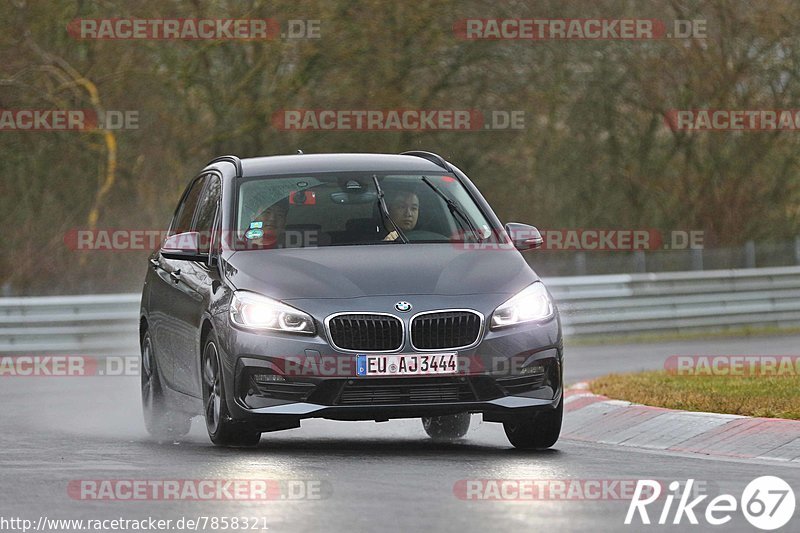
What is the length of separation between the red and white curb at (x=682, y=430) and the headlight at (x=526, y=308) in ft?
4.39

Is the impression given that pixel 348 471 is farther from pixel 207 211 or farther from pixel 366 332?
pixel 207 211

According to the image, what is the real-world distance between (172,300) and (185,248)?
0.72 metres

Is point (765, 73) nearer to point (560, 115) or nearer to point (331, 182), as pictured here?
point (560, 115)

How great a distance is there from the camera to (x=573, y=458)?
1034 centimetres

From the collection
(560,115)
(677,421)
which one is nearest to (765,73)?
(560,115)

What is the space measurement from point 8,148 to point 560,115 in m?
9.77

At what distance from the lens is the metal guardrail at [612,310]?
2441 centimetres

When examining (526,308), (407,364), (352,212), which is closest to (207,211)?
(352,212)

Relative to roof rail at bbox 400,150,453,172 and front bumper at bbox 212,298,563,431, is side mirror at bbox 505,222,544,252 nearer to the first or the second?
roof rail at bbox 400,150,453,172

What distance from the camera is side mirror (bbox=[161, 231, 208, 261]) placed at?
1135cm

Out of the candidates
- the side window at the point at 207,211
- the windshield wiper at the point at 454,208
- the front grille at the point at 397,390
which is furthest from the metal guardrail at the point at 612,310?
the front grille at the point at 397,390

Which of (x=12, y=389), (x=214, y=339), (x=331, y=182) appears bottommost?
(x=12, y=389)

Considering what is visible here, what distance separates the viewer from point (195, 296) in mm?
11320

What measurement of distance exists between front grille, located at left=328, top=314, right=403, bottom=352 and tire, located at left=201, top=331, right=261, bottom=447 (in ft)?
2.68
